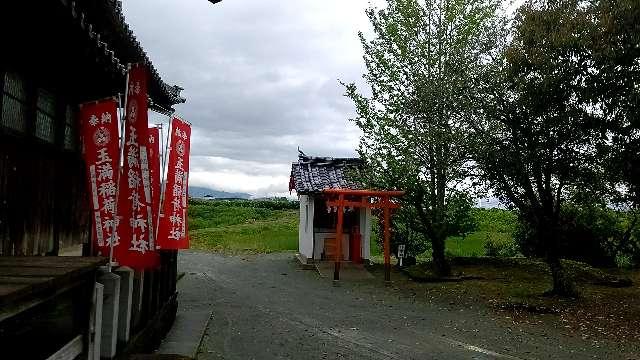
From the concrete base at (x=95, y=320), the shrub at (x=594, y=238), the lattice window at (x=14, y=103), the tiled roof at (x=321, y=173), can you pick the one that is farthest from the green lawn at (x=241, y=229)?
the concrete base at (x=95, y=320)

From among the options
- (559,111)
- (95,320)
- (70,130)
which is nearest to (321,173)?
(559,111)

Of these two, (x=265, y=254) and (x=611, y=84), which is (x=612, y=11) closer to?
(x=611, y=84)

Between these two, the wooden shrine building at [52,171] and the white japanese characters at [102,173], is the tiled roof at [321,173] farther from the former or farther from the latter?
the white japanese characters at [102,173]

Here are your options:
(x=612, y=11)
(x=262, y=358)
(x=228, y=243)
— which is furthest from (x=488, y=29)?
(x=228, y=243)

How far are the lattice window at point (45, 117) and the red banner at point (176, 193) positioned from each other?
1.95 meters

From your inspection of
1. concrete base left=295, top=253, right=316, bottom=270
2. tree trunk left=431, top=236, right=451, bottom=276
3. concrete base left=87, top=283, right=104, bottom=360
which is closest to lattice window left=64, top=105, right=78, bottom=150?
concrete base left=87, top=283, right=104, bottom=360

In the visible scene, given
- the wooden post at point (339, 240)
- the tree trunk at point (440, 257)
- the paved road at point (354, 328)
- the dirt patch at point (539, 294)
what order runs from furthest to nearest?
the tree trunk at point (440, 257)
the wooden post at point (339, 240)
the dirt patch at point (539, 294)
the paved road at point (354, 328)

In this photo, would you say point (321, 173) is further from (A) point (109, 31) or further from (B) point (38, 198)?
(A) point (109, 31)

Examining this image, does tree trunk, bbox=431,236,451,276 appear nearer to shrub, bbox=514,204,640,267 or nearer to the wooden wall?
shrub, bbox=514,204,640,267

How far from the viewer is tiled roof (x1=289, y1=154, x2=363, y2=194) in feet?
71.7

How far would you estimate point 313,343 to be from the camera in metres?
9.62

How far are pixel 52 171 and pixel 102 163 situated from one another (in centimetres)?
101

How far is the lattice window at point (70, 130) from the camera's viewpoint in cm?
723

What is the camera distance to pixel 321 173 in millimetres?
23406
